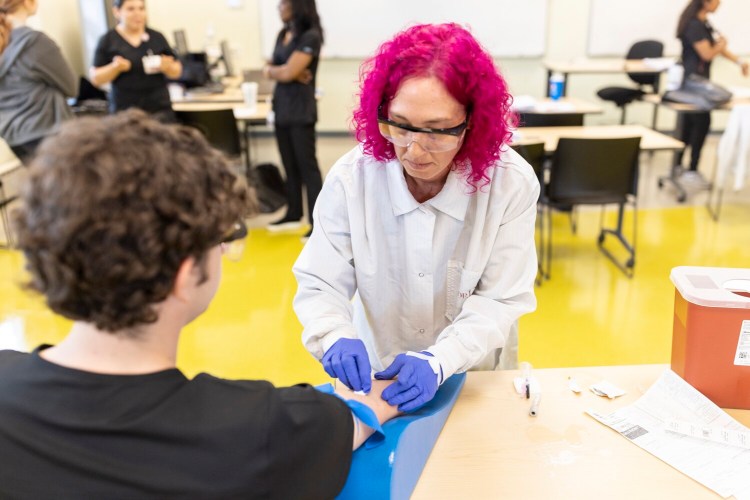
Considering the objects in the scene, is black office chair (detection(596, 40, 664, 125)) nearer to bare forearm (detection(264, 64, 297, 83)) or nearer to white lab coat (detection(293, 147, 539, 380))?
bare forearm (detection(264, 64, 297, 83))

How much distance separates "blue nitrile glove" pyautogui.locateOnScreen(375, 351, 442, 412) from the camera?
1226 millimetres

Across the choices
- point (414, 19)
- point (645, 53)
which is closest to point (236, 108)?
point (414, 19)

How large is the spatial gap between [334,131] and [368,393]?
610cm

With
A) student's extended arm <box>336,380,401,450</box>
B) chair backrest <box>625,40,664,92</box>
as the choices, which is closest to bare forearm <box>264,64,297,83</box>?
student's extended arm <box>336,380,401,450</box>

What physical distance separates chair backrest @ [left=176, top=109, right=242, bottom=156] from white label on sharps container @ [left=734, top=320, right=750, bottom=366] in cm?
367

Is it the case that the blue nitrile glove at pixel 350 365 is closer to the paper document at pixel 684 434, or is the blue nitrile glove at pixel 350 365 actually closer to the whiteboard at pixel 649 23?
the paper document at pixel 684 434

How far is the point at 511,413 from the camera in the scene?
53.6 inches

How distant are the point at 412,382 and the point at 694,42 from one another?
16.2ft

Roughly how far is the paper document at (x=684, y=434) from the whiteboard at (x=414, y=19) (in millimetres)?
5802

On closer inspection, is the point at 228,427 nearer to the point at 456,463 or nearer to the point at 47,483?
the point at 47,483

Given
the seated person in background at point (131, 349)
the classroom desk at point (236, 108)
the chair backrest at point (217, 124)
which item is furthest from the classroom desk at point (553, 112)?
the seated person in background at point (131, 349)

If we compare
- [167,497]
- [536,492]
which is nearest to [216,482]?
[167,497]

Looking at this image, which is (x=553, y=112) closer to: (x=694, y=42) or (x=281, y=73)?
(x=694, y=42)

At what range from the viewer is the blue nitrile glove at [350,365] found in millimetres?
1272
